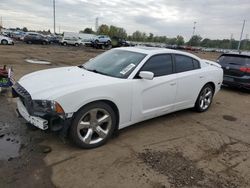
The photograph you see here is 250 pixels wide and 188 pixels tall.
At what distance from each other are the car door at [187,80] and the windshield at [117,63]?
39.9 inches

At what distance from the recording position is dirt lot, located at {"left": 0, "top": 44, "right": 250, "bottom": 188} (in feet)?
9.72

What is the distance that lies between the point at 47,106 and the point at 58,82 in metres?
0.51

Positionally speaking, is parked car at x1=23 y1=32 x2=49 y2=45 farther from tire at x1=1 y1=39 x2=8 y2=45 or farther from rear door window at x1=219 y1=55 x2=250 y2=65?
rear door window at x1=219 y1=55 x2=250 y2=65

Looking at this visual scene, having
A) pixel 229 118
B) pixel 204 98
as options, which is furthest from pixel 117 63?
pixel 229 118

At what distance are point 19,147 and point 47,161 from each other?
0.63 meters

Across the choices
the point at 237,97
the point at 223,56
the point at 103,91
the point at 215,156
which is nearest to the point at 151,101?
the point at 103,91

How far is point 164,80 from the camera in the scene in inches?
178

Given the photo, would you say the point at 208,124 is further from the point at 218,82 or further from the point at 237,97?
the point at 237,97

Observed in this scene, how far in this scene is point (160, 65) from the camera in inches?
182

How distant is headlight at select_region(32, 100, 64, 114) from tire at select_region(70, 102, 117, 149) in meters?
0.28

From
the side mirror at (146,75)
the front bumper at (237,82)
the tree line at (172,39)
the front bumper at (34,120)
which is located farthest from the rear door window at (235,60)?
the tree line at (172,39)

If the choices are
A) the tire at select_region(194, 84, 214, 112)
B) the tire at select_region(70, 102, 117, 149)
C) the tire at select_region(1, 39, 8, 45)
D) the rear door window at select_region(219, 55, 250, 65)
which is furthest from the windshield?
the tire at select_region(1, 39, 8, 45)

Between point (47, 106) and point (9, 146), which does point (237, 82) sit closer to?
point (47, 106)

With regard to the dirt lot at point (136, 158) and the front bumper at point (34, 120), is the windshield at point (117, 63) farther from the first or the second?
the front bumper at point (34, 120)
